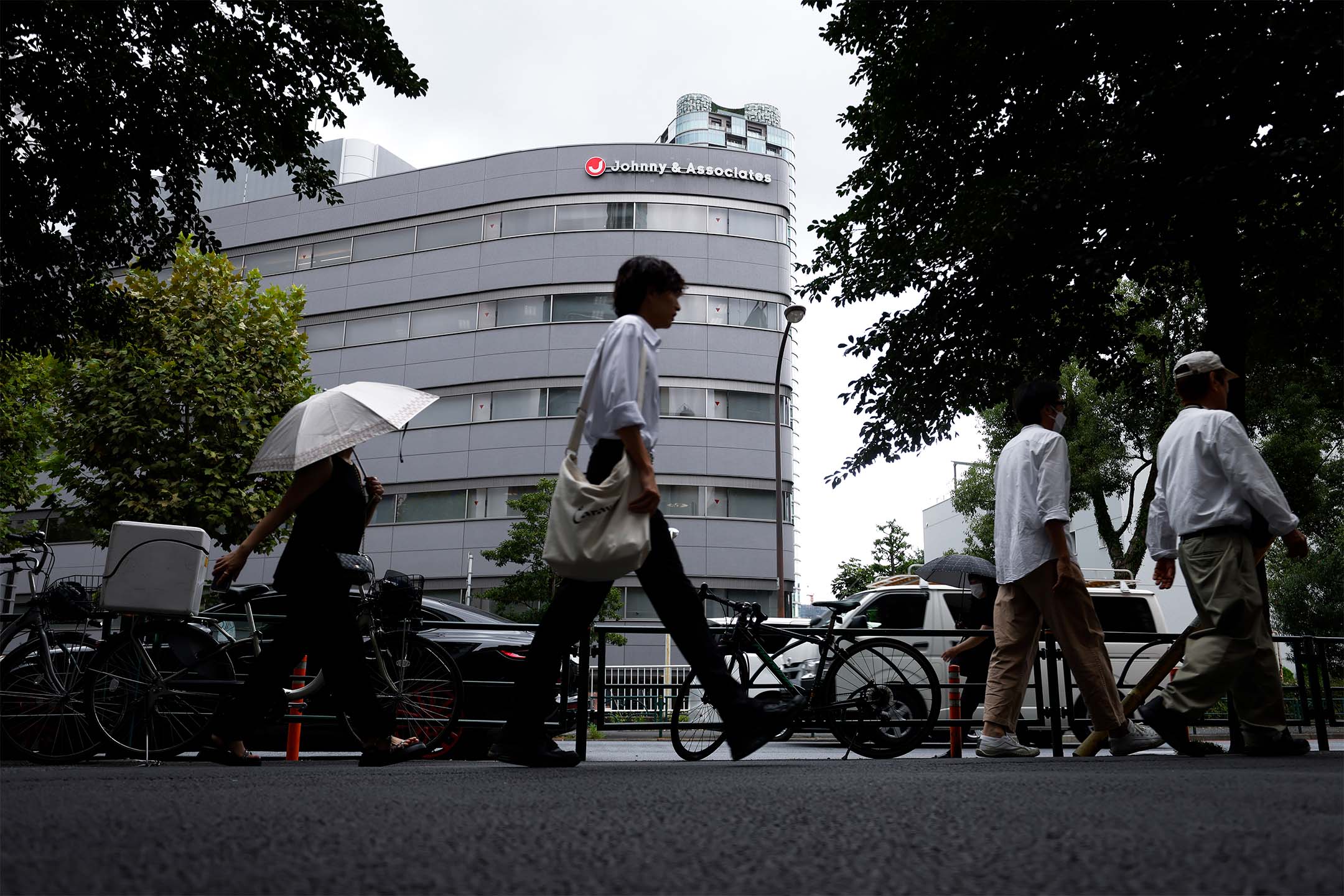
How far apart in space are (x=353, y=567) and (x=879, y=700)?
3440mm

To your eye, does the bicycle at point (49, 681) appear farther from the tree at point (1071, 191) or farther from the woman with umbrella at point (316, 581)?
the tree at point (1071, 191)

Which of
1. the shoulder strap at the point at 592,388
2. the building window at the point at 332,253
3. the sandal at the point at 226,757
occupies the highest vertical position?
the building window at the point at 332,253

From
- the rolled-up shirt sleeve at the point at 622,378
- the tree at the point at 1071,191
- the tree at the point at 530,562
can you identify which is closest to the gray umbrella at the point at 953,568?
the tree at the point at 1071,191

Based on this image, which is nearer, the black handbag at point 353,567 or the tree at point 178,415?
the black handbag at point 353,567

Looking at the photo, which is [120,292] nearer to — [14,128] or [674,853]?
[14,128]

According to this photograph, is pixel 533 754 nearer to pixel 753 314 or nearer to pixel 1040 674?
pixel 1040 674

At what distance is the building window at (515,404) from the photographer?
120 ft

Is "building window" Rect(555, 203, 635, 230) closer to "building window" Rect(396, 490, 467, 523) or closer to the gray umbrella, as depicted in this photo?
"building window" Rect(396, 490, 467, 523)

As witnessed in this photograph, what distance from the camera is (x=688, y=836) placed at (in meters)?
2.26

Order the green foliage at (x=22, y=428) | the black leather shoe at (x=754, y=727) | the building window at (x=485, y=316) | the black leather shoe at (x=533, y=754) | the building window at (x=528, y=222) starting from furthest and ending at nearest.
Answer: the building window at (x=528, y=222)
the building window at (x=485, y=316)
the green foliage at (x=22, y=428)
the black leather shoe at (x=533, y=754)
the black leather shoe at (x=754, y=727)

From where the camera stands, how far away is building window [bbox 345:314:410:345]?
129 ft

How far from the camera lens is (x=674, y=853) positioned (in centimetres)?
207

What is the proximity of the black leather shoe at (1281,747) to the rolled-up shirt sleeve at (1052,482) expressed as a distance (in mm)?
1414

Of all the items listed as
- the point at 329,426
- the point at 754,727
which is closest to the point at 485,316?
the point at 329,426
